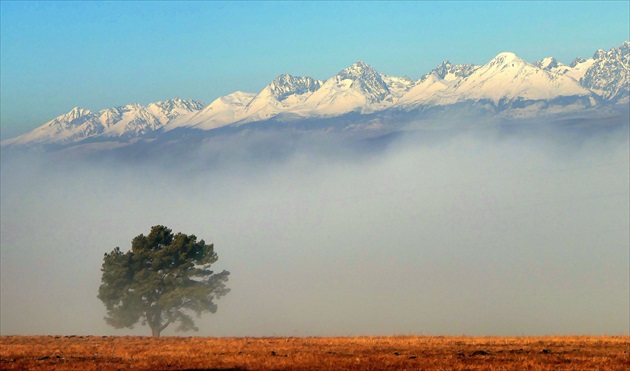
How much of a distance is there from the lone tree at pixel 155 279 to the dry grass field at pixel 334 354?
4472cm

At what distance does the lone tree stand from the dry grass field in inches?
1761

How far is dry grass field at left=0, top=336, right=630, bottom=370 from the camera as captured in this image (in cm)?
5359

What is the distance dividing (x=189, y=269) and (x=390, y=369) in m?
74.3

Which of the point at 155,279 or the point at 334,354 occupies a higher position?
the point at 155,279

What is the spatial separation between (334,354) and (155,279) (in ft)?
211

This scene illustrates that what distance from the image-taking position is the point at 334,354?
194 feet

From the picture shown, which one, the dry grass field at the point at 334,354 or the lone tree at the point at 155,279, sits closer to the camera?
the dry grass field at the point at 334,354

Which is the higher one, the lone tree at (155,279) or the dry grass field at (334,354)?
the lone tree at (155,279)

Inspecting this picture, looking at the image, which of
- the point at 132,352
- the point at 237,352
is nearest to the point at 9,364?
the point at 132,352

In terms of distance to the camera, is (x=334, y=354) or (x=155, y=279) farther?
(x=155, y=279)

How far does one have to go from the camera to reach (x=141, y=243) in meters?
121

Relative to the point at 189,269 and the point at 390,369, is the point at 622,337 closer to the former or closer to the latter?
the point at 390,369

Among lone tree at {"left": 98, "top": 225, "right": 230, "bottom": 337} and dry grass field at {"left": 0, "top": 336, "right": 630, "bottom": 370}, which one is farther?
lone tree at {"left": 98, "top": 225, "right": 230, "bottom": 337}

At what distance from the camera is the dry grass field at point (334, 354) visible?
53594 millimetres
